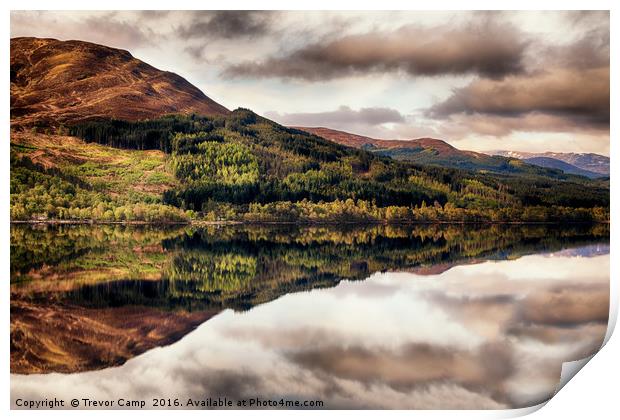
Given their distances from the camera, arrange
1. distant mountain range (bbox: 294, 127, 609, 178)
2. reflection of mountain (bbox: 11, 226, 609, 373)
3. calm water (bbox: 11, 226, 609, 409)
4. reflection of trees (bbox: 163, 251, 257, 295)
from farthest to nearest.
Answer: distant mountain range (bbox: 294, 127, 609, 178), reflection of trees (bbox: 163, 251, 257, 295), reflection of mountain (bbox: 11, 226, 609, 373), calm water (bbox: 11, 226, 609, 409)

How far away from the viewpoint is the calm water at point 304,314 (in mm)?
5383

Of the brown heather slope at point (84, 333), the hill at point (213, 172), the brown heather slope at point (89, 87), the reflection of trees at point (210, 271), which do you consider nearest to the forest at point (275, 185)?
the hill at point (213, 172)

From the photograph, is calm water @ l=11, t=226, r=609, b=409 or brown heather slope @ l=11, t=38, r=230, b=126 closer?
calm water @ l=11, t=226, r=609, b=409

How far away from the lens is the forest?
661cm

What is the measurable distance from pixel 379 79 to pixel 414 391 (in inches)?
129

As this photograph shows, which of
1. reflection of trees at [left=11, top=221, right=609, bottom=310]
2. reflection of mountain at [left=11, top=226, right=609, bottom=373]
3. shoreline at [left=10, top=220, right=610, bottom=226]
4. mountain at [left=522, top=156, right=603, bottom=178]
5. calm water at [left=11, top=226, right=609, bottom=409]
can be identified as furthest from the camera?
mountain at [left=522, top=156, right=603, bottom=178]

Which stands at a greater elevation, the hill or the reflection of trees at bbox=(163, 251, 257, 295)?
the hill

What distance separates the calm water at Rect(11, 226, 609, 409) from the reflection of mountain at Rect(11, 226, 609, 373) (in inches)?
0.6

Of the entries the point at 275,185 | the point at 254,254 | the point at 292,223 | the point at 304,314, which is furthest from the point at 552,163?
the point at 254,254

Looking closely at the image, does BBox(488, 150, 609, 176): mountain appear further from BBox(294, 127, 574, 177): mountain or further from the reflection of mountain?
the reflection of mountain

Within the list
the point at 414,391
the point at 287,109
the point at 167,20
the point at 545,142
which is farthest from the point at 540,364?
the point at 167,20

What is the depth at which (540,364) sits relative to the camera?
18.7ft

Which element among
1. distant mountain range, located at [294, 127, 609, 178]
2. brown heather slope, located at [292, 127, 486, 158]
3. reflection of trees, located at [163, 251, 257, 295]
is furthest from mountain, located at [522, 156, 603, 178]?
reflection of trees, located at [163, 251, 257, 295]

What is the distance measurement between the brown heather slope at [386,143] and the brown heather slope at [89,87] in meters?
1.19
